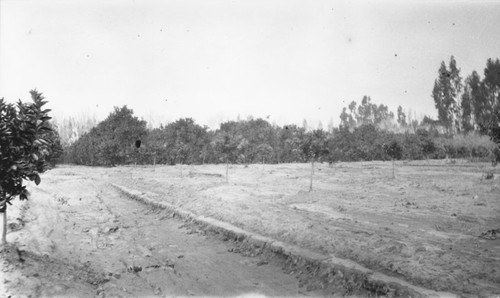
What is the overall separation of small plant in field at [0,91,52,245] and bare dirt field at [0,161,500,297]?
142 cm

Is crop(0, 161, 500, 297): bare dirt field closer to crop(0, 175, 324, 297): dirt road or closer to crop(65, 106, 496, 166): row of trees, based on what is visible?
crop(0, 175, 324, 297): dirt road

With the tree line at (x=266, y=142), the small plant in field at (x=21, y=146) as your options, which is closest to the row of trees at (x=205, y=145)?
the tree line at (x=266, y=142)

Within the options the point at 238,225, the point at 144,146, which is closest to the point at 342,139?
the point at 144,146

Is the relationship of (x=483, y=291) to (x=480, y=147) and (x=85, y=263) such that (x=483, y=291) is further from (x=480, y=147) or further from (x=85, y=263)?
(x=480, y=147)

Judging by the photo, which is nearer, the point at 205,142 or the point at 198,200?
the point at 198,200

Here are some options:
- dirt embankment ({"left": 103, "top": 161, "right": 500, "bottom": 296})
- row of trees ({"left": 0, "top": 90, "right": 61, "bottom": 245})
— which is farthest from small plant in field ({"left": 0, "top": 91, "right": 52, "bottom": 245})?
dirt embankment ({"left": 103, "top": 161, "right": 500, "bottom": 296})

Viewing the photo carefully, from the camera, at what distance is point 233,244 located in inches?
396

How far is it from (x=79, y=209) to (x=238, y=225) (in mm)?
8513

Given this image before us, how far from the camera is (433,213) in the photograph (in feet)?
44.6

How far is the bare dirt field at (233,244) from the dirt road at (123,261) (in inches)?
1.1

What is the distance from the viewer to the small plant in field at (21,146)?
6.25m

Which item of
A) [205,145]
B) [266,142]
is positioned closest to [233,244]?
[205,145]

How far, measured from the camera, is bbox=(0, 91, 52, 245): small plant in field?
246 inches

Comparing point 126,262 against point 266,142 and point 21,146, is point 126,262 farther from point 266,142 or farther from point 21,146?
point 266,142
